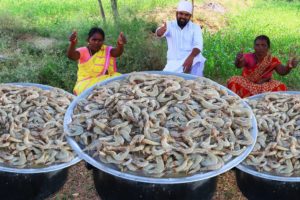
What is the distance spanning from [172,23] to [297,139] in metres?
2.24

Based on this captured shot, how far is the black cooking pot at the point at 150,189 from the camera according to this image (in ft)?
8.46

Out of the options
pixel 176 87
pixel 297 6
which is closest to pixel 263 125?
pixel 176 87

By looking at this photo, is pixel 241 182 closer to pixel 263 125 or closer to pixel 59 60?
pixel 263 125

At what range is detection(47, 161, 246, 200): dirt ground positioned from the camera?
3.74 meters

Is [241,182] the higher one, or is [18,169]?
[18,169]

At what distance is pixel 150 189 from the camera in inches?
101

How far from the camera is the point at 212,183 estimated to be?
281 centimetres

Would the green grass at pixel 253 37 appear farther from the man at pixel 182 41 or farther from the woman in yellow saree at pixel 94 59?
the woman in yellow saree at pixel 94 59

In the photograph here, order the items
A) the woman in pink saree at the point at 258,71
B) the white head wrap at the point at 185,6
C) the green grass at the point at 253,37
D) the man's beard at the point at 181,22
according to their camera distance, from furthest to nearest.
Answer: the green grass at the point at 253,37
the man's beard at the point at 181,22
the white head wrap at the point at 185,6
the woman in pink saree at the point at 258,71

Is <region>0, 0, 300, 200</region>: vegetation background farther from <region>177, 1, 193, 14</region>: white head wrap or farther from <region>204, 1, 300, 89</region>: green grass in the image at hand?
<region>177, 1, 193, 14</region>: white head wrap

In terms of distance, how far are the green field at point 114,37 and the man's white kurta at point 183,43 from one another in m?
1.15

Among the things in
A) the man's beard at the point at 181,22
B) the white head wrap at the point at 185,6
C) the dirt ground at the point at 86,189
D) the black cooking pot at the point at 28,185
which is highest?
the white head wrap at the point at 185,6

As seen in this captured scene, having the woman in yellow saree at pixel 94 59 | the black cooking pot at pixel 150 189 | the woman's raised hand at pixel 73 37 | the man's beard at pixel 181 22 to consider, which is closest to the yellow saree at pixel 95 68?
the woman in yellow saree at pixel 94 59

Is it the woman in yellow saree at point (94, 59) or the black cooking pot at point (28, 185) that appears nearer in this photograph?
the black cooking pot at point (28, 185)
